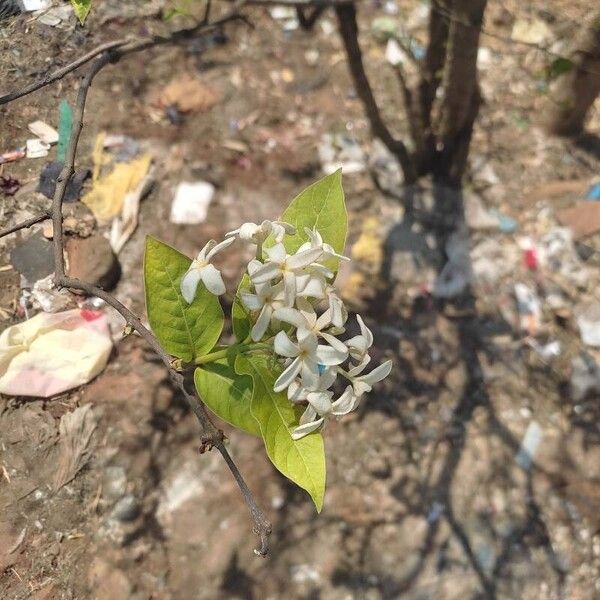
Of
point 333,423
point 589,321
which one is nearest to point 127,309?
point 333,423

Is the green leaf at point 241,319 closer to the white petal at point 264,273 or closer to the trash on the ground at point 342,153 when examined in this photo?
the white petal at point 264,273

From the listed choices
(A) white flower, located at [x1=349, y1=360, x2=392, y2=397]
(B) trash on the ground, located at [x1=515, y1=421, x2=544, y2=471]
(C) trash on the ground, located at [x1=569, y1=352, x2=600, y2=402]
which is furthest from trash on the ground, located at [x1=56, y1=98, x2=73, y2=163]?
(C) trash on the ground, located at [x1=569, y1=352, x2=600, y2=402]

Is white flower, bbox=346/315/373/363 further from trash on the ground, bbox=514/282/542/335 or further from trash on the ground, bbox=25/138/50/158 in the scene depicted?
trash on the ground, bbox=514/282/542/335

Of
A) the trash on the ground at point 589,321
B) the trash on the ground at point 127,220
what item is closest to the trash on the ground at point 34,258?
the trash on the ground at point 127,220

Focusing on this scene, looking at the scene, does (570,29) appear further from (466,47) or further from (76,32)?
(76,32)

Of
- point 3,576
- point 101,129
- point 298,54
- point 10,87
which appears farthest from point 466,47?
point 3,576

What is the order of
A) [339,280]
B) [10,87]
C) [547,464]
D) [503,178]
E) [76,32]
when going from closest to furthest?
A: [10,87]
[76,32]
[547,464]
[339,280]
[503,178]
